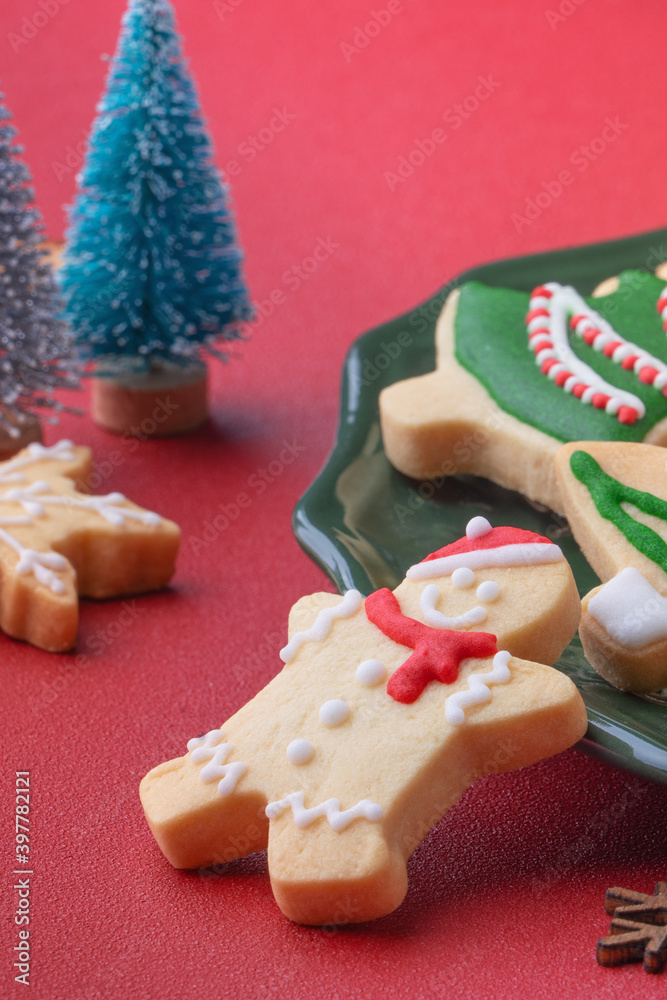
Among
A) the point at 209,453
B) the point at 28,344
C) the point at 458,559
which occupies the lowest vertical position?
the point at 209,453

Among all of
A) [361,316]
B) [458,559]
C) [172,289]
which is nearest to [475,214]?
[361,316]

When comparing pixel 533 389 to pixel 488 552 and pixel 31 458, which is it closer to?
pixel 488 552

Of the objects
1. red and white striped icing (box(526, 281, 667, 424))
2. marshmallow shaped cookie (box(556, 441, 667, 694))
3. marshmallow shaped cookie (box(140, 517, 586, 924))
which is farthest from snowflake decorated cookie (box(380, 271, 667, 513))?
marshmallow shaped cookie (box(140, 517, 586, 924))

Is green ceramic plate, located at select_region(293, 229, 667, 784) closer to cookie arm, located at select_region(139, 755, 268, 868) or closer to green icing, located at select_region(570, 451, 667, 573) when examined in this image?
green icing, located at select_region(570, 451, 667, 573)

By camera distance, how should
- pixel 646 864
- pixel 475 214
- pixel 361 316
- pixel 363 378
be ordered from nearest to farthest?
pixel 646 864 → pixel 363 378 → pixel 361 316 → pixel 475 214

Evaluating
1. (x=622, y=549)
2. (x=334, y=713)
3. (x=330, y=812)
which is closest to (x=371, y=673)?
(x=334, y=713)

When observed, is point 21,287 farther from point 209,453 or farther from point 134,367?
point 209,453
